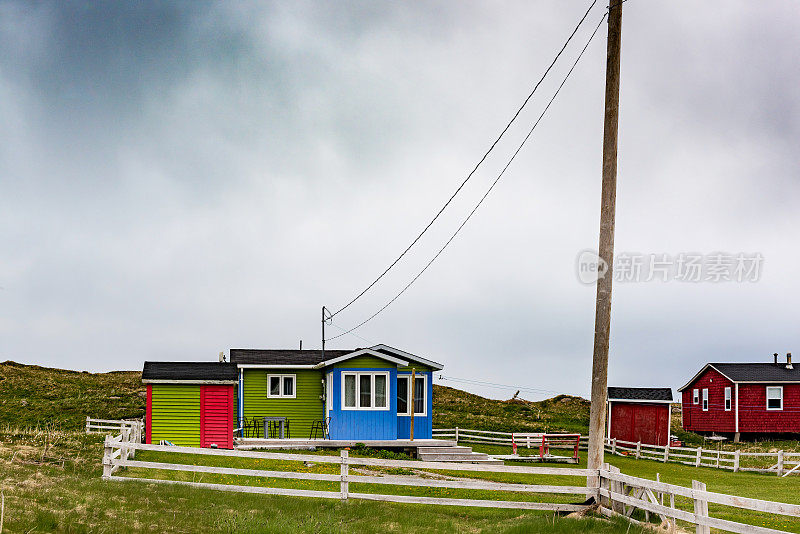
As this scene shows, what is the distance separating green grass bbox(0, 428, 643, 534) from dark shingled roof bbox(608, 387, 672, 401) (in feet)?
95.4

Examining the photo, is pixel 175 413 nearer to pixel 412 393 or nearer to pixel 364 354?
pixel 364 354

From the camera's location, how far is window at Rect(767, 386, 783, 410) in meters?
48.9

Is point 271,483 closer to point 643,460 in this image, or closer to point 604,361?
point 604,361

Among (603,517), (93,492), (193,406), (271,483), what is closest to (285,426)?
(193,406)

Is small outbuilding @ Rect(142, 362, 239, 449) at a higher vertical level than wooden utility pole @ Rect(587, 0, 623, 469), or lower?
lower

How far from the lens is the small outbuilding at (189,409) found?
108 feet

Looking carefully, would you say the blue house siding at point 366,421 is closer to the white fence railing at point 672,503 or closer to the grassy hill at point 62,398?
the grassy hill at point 62,398

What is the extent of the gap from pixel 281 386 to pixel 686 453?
21463mm

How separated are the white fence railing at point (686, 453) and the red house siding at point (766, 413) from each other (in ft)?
31.7

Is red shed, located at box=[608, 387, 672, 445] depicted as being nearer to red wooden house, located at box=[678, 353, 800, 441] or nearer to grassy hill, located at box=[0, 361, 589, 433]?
grassy hill, located at box=[0, 361, 589, 433]

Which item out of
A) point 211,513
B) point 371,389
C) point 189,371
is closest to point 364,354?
point 371,389

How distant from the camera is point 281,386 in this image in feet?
118

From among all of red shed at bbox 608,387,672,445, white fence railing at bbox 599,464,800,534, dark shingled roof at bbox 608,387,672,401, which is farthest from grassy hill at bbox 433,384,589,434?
white fence railing at bbox 599,464,800,534

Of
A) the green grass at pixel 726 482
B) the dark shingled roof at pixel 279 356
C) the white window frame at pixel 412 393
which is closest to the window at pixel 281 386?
the dark shingled roof at pixel 279 356
